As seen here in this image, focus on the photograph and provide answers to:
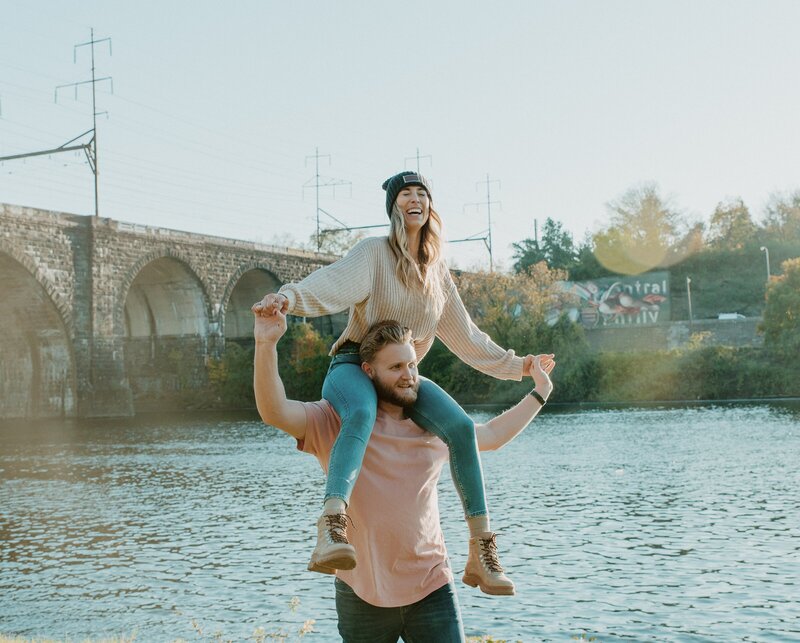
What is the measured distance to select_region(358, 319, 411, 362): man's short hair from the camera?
3604mm

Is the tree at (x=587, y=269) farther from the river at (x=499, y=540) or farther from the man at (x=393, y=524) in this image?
the man at (x=393, y=524)

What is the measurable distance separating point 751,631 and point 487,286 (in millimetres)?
41420

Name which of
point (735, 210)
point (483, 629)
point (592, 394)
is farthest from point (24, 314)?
point (735, 210)

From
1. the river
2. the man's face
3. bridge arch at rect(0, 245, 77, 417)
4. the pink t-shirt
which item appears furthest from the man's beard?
bridge arch at rect(0, 245, 77, 417)

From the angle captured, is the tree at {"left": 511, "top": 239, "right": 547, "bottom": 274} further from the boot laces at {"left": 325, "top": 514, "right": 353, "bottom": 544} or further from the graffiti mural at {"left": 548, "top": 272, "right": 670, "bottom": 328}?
the boot laces at {"left": 325, "top": 514, "right": 353, "bottom": 544}

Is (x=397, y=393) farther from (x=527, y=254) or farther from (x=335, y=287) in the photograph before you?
(x=527, y=254)

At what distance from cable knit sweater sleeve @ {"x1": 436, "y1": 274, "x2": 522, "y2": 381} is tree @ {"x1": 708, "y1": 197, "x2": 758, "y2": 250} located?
81.9m

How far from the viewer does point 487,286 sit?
51.7m

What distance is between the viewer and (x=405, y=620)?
357 cm

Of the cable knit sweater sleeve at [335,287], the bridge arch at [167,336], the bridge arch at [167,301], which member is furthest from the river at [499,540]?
the bridge arch at [167,336]

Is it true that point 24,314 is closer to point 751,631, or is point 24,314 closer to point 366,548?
point 751,631

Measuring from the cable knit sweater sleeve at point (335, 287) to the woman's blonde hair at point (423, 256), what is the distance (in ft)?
0.31

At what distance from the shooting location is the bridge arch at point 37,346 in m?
42.7

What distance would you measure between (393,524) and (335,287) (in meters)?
Answer: 0.81
